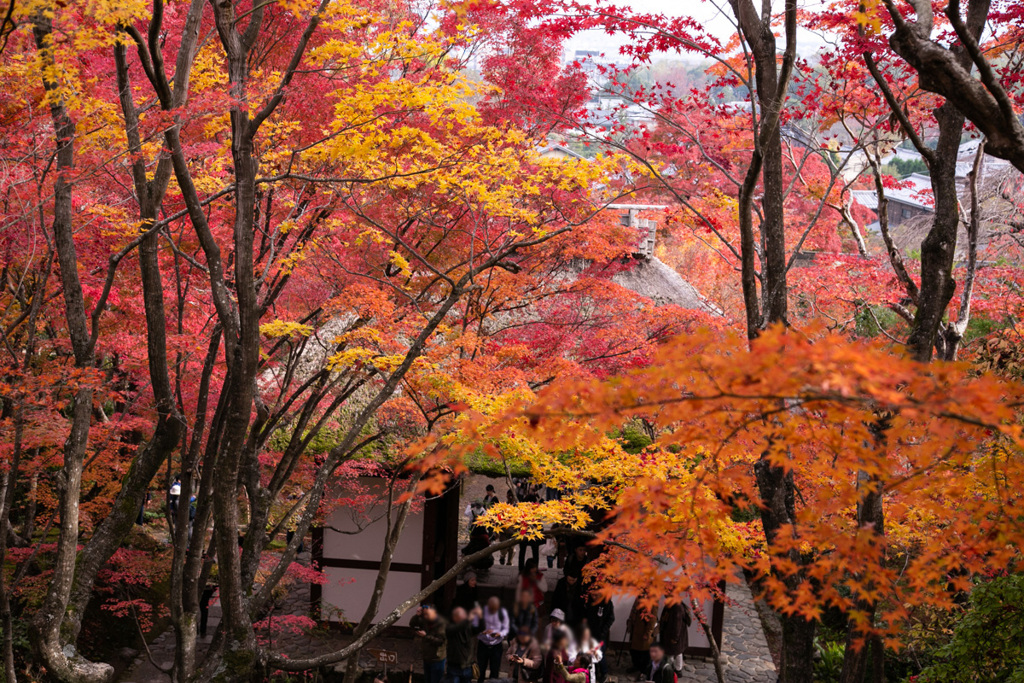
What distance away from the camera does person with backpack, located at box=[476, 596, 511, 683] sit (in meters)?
8.96

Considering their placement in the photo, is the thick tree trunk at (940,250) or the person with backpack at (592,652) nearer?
the person with backpack at (592,652)

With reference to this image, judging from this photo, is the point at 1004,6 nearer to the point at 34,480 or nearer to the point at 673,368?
the point at 673,368

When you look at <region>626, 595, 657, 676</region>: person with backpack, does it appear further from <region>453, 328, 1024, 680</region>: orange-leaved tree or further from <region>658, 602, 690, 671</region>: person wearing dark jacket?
<region>453, 328, 1024, 680</region>: orange-leaved tree

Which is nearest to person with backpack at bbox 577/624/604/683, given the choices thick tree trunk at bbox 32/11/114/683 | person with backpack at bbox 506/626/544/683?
person with backpack at bbox 506/626/544/683

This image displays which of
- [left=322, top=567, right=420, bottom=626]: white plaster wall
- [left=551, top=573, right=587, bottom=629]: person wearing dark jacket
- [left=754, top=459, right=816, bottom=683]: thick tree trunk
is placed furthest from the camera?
[left=322, top=567, right=420, bottom=626]: white plaster wall

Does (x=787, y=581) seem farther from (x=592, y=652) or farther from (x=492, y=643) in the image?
(x=492, y=643)

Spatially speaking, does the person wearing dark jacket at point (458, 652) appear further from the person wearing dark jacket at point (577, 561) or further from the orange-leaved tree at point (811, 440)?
the orange-leaved tree at point (811, 440)

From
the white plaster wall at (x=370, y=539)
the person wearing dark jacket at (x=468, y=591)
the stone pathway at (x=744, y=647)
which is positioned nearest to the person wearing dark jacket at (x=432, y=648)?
the person wearing dark jacket at (x=468, y=591)

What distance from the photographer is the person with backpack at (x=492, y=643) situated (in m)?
8.96

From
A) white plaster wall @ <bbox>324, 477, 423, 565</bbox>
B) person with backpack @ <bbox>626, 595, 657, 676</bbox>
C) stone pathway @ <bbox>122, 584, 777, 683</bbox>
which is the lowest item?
stone pathway @ <bbox>122, 584, 777, 683</bbox>

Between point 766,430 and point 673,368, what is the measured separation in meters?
1.20

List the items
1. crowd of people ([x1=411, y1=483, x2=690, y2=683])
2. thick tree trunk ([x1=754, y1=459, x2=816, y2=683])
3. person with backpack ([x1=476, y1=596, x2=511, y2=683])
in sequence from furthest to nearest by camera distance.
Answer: person with backpack ([x1=476, y1=596, x2=511, y2=683]) → crowd of people ([x1=411, y1=483, x2=690, y2=683]) → thick tree trunk ([x1=754, y1=459, x2=816, y2=683])

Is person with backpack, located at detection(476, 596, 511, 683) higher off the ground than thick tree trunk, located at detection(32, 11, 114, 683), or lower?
lower

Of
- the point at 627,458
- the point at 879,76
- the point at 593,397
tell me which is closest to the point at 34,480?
the point at 627,458
